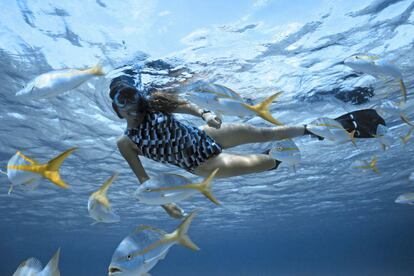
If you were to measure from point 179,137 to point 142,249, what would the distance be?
2.79 metres

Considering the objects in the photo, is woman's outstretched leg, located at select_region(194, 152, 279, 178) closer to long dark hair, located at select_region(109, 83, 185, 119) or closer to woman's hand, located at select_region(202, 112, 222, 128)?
woman's hand, located at select_region(202, 112, 222, 128)

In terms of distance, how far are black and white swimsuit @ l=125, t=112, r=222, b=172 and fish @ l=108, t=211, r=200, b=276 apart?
246 centimetres

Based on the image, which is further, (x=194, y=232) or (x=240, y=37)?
(x=194, y=232)

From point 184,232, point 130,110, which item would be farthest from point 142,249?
point 130,110

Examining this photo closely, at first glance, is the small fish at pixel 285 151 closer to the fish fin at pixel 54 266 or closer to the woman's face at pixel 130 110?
the woman's face at pixel 130 110

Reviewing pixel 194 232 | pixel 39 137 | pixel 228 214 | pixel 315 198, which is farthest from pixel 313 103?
pixel 194 232

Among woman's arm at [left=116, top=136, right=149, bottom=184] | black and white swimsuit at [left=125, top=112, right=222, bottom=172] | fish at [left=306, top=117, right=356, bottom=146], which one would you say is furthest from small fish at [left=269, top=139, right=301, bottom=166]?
woman's arm at [left=116, top=136, right=149, bottom=184]

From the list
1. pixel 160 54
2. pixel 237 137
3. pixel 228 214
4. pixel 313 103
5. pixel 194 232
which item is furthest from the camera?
pixel 194 232

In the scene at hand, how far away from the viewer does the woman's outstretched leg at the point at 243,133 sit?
18.4 feet

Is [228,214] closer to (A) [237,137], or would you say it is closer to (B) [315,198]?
(B) [315,198]

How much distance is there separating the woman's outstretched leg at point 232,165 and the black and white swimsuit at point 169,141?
0.14 meters

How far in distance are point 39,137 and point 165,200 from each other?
48.1ft

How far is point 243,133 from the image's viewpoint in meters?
5.60

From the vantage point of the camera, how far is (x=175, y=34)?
27.8 feet
